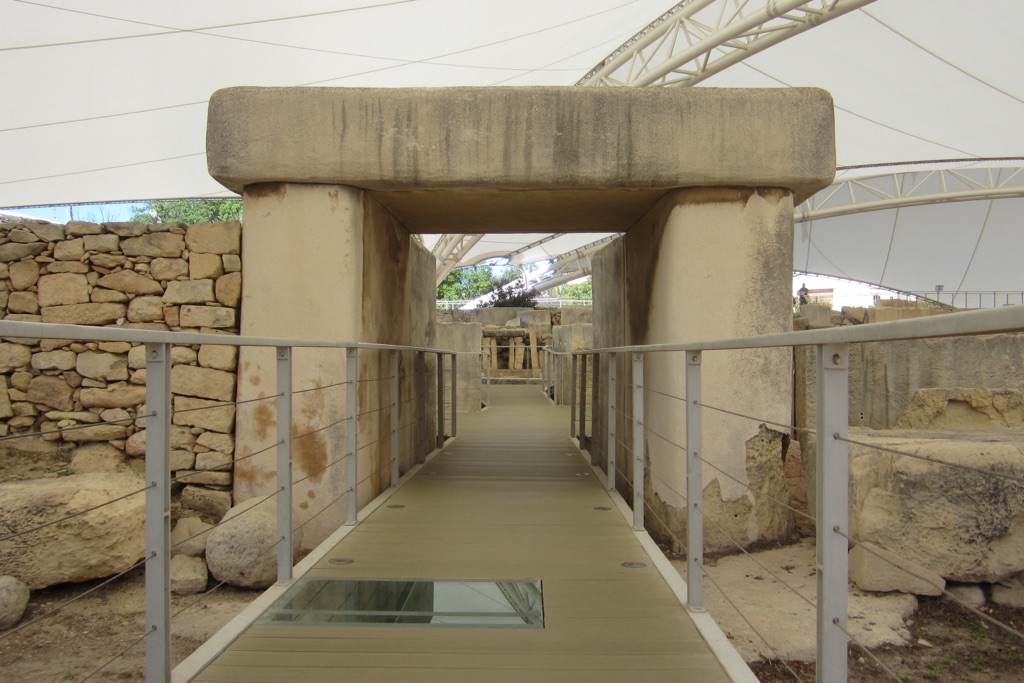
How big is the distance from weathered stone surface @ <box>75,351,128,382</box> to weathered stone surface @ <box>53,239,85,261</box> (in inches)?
29.5

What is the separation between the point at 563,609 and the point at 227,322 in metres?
3.64

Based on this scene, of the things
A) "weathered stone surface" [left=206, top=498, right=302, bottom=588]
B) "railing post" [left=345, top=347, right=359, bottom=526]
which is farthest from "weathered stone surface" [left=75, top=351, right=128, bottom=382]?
"railing post" [left=345, top=347, right=359, bottom=526]

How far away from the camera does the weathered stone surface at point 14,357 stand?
5.86 m

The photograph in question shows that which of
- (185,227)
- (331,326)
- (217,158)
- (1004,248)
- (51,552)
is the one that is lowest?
Result: (51,552)

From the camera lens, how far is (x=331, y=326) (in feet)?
18.1

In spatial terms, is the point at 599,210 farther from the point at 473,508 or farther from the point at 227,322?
the point at 227,322

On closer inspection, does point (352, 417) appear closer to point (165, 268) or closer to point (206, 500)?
point (206, 500)

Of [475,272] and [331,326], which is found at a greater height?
[475,272]

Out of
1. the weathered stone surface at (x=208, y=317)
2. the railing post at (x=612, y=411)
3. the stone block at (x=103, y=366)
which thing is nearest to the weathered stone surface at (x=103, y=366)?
the stone block at (x=103, y=366)

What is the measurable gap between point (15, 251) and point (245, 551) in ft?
10.2

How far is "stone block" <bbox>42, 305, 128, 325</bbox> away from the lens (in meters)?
5.85

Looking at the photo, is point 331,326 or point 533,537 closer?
point 533,537

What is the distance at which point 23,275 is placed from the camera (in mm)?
5863

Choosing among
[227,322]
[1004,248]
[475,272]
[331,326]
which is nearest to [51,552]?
[227,322]
